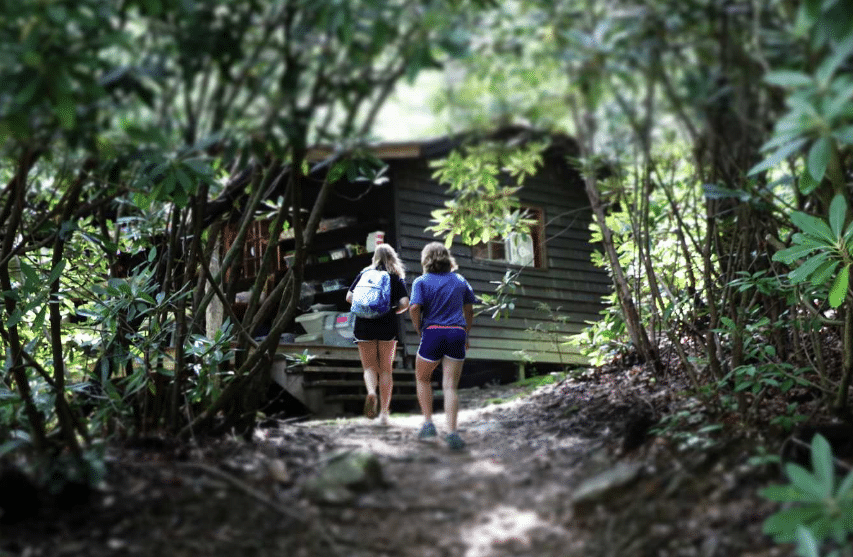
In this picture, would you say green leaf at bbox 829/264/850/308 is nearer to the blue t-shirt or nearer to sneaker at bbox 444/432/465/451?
sneaker at bbox 444/432/465/451

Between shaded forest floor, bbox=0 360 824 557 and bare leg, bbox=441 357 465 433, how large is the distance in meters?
1.34

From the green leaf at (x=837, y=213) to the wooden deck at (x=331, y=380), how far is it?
207 inches

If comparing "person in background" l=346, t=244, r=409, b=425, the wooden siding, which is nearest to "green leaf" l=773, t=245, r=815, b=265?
"person in background" l=346, t=244, r=409, b=425

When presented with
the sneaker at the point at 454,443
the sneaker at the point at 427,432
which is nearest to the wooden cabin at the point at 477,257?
the sneaker at the point at 427,432

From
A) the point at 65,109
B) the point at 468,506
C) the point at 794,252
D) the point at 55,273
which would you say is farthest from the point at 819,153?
the point at 55,273

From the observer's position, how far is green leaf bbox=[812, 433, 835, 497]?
98.0 inches

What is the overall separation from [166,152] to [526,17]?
1.50 metres

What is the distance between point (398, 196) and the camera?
10805 millimetres

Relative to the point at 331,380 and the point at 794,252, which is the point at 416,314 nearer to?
the point at 794,252

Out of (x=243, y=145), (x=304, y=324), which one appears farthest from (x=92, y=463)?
(x=304, y=324)

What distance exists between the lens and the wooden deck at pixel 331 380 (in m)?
8.37

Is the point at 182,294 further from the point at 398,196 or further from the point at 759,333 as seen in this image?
the point at 398,196

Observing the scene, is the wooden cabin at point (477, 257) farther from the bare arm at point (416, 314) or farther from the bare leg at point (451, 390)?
the bare leg at point (451, 390)

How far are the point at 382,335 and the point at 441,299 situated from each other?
3.94ft
